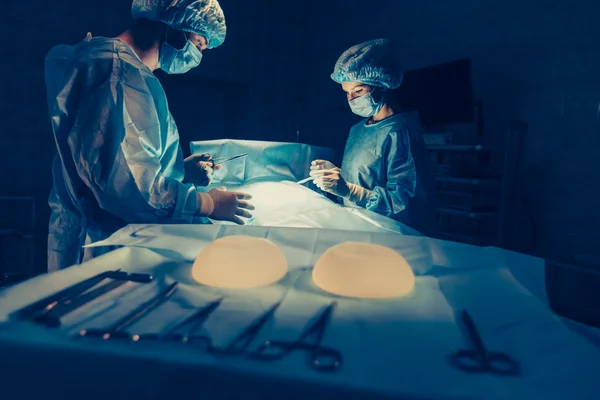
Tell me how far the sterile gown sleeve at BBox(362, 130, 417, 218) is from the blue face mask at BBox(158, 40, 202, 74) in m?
0.93

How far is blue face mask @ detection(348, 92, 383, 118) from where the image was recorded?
2.01 metres

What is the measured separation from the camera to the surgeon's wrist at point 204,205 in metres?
1.24

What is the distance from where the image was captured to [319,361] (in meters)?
0.47

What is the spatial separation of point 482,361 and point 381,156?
4.94 ft

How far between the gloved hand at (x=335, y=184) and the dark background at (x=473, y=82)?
4.97ft

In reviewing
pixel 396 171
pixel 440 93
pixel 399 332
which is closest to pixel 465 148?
pixel 440 93

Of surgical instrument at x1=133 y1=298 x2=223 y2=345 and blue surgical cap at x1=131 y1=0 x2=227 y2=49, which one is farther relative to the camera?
blue surgical cap at x1=131 y1=0 x2=227 y2=49

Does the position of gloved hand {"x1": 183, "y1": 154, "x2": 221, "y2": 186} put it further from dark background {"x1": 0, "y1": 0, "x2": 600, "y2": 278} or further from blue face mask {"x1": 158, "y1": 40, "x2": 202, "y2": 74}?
dark background {"x1": 0, "y1": 0, "x2": 600, "y2": 278}

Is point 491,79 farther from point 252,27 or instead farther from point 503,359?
point 503,359

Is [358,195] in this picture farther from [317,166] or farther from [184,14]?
[184,14]

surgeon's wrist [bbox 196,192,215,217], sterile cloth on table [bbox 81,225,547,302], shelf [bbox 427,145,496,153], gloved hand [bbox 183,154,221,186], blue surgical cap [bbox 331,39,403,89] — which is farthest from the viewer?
shelf [bbox 427,145,496,153]

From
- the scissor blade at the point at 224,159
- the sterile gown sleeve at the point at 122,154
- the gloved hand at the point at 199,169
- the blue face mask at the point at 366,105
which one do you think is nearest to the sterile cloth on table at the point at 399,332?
A: the sterile gown sleeve at the point at 122,154

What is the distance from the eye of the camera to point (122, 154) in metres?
1.08

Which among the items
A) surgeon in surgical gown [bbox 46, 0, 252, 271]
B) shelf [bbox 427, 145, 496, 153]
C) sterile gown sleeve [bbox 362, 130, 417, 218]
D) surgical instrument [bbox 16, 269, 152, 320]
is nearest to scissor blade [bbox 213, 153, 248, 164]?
surgeon in surgical gown [bbox 46, 0, 252, 271]
